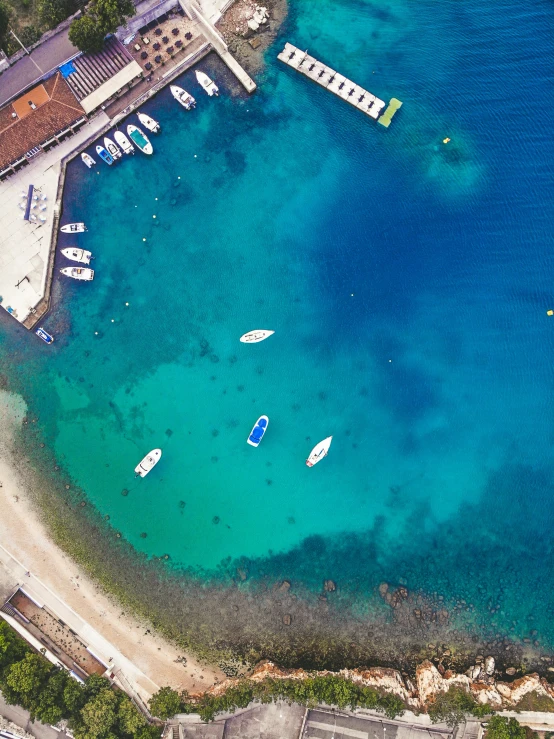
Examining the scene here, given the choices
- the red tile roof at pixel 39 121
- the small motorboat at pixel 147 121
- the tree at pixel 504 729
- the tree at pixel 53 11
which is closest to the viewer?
the tree at pixel 504 729

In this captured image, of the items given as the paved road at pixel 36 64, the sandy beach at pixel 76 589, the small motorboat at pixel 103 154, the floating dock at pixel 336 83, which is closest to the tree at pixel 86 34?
the paved road at pixel 36 64

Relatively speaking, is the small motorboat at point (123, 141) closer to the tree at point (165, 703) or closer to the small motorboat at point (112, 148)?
the small motorboat at point (112, 148)

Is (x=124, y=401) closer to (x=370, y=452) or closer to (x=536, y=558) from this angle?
(x=370, y=452)

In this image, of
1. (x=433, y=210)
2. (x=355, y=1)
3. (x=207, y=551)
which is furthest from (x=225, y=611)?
(x=355, y=1)

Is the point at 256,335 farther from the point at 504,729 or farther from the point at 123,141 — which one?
the point at 504,729

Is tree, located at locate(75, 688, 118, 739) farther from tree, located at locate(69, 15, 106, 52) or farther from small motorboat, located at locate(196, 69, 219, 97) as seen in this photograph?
tree, located at locate(69, 15, 106, 52)

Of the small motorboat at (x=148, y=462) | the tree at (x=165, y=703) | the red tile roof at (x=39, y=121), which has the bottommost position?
the tree at (x=165, y=703)

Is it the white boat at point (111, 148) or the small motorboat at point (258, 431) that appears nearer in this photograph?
the white boat at point (111, 148)

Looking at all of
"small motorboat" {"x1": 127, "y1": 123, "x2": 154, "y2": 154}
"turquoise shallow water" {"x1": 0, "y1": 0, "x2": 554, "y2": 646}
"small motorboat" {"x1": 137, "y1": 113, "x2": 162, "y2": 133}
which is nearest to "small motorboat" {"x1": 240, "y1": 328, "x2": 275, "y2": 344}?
"turquoise shallow water" {"x1": 0, "y1": 0, "x2": 554, "y2": 646}

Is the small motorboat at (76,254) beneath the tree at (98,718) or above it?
above
